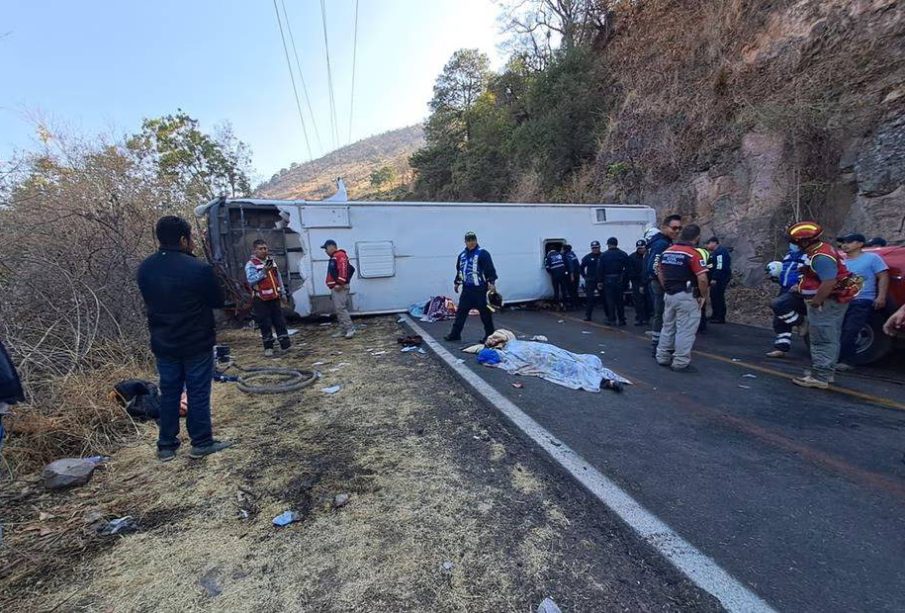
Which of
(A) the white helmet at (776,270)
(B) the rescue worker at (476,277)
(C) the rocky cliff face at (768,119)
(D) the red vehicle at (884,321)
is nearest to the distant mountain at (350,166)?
(C) the rocky cliff face at (768,119)

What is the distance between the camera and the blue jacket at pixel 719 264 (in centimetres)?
796

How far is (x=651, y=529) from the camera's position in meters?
2.22

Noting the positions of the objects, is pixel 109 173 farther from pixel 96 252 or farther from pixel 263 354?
pixel 263 354

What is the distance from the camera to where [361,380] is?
5.08 m

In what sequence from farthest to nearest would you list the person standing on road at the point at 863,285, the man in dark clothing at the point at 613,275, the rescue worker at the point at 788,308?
the man in dark clothing at the point at 613,275 → the rescue worker at the point at 788,308 → the person standing on road at the point at 863,285

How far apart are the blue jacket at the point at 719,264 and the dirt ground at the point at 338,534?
6537 mm

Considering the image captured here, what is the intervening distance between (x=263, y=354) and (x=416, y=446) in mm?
4426

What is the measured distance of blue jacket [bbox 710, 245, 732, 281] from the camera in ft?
26.1

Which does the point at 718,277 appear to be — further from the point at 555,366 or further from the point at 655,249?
the point at 555,366

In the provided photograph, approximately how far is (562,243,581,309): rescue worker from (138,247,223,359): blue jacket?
8.52 meters

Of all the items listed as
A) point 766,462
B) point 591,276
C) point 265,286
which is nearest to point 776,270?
point 591,276

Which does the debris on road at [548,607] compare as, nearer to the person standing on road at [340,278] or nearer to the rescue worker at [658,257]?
the rescue worker at [658,257]

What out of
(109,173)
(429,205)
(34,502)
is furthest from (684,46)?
(34,502)

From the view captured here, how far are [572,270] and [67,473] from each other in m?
9.52
